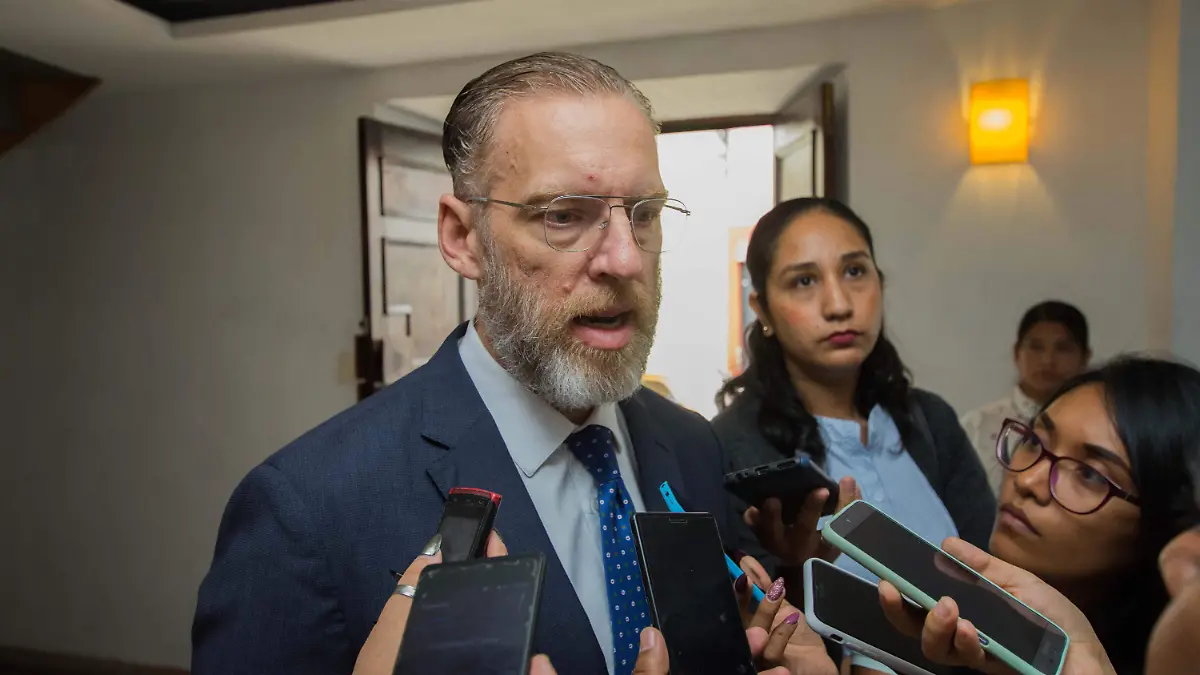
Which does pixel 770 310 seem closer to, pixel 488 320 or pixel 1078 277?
pixel 488 320

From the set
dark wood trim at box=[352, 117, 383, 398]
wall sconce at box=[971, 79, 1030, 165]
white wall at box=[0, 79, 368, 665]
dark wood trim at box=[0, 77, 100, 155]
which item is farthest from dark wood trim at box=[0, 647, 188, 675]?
wall sconce at box=[971, 79, 1030, 165]

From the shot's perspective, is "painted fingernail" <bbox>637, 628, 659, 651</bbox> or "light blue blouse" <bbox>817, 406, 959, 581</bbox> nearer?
"painted fingernail" <bbox>637, 628, 659, 651</bbox>

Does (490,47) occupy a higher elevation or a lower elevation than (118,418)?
higher

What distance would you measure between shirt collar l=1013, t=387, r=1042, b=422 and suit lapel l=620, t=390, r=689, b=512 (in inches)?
64.2

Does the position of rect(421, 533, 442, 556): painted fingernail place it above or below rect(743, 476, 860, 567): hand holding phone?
above

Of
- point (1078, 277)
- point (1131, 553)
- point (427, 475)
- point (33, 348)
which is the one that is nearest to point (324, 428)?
point (427, 475)

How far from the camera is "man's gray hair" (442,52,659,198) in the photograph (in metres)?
0.95

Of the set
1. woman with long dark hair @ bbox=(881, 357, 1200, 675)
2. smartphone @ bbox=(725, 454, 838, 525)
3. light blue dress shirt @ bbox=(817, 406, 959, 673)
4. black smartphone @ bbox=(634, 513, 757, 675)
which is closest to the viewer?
black smartphone @ bbox=(634, 513, 757, 675)

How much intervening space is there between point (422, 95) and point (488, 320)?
7.40 ft

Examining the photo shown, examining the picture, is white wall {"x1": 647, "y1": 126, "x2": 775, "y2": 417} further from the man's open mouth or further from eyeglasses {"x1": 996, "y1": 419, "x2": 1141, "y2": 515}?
the man's open mouth

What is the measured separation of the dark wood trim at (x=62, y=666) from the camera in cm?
331

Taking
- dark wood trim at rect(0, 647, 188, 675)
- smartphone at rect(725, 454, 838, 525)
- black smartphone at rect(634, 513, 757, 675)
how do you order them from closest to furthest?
black smartphone at rect(634, 513, 757, 675)
smartphone at rect(725, 454, 838, 525)
dark wood trim at rect(0, 647, 188, 675)

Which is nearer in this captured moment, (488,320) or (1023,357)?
(488,320)

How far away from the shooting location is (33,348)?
11.5ft
